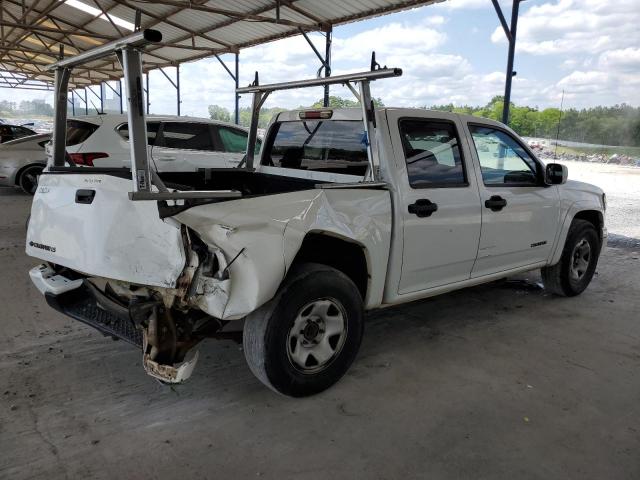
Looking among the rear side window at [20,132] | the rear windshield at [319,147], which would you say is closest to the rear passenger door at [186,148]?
the rear windshield at [319,147]

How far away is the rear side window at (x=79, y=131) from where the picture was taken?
311 inches

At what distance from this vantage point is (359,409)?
2.97 metres

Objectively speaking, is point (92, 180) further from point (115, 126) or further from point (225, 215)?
point (115, 126)

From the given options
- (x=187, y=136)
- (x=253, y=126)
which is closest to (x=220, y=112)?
(x=187, y=136)

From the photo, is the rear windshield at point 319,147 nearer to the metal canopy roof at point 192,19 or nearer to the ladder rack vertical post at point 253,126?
the ladder rack vertical post at point 253,126

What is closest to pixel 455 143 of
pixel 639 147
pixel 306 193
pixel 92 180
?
pixel 306 193

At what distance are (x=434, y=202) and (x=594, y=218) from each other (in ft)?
8.88

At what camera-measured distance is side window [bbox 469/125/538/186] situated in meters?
4.06

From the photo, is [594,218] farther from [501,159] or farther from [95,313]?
[95,313]

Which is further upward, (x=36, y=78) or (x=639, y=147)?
(x=36, y=78)

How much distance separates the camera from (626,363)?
12.2ft

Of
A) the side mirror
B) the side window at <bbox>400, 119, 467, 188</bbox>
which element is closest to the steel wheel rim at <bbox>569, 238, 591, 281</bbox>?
the side mirror

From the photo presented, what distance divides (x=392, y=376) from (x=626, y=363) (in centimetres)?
181

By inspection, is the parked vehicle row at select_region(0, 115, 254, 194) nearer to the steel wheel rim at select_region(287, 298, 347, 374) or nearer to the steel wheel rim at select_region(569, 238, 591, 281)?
the steel wheel rim at select_region(287, 298, 347, 374)
